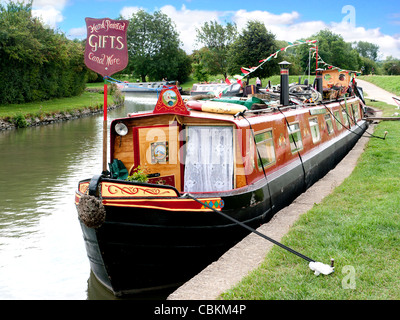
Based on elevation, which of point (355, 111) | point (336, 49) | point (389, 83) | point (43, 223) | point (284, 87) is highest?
point (336, 49)

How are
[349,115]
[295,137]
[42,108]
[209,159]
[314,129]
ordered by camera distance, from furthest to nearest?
1. [42,108]
2. [349,115]
3. [314,129]
4. [295,137]
5. [209,159]

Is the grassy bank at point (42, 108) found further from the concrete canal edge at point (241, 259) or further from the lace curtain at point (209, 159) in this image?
the concrete canal edge at point (241, 259)

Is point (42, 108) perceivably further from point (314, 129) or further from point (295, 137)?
point (295, 137)

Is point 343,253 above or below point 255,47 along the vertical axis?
below

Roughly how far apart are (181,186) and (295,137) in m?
3.01

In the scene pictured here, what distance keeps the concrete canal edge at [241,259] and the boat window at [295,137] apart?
976 millimetres

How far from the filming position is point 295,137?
338 inches

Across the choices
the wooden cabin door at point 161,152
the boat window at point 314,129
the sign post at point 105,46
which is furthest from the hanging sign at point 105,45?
the boat window at point 314,129

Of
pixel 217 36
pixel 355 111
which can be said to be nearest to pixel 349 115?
pixel 355 111

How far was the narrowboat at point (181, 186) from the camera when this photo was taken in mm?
5137

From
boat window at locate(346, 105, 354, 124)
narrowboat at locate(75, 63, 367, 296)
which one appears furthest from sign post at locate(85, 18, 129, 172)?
boat window at locate(346, 105, 354, 124)
